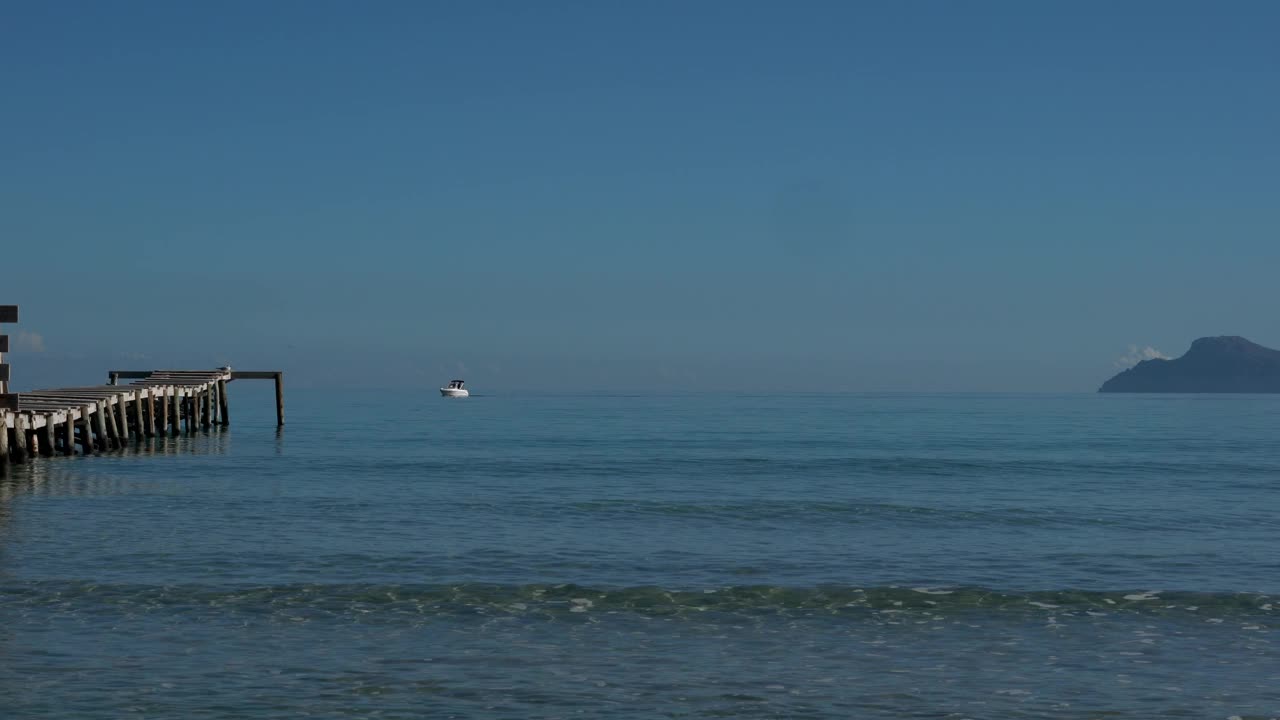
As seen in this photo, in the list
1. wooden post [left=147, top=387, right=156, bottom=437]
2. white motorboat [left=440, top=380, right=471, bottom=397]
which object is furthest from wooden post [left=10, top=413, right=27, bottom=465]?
white motorboat [left=440, top=380, right=471, bottom=397]

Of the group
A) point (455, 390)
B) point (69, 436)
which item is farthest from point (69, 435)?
point (455, 390)

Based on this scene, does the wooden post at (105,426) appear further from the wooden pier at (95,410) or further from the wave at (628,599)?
the wave at (628,599)

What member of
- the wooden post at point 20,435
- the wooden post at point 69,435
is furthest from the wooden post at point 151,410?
the wooden post at point 20,435

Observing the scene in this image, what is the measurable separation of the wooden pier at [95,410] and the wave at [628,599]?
63.7ft

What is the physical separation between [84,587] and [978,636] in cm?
1101

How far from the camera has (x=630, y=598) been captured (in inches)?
628

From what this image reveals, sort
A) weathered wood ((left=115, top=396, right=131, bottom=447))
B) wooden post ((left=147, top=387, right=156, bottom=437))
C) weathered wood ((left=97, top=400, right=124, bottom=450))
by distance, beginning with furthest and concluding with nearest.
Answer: wooden post ((left=147, top=387, right=156, bottom=437)) < weathered wood ((left=115, top=396, right=131, bottom=447)) < weathered wood ((left=97, top=400, right=124, bottom=450))

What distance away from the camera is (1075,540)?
2231 cm

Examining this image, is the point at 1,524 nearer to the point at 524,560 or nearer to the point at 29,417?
the point at 524,560

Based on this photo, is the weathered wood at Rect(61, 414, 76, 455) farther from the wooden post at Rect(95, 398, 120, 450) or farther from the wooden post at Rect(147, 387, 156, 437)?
the wooden post at Rect(147, 387, 156, 437)

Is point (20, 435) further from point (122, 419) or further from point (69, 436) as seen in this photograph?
point (122, 419)

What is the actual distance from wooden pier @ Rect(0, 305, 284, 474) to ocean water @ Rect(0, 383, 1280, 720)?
208 centimetres

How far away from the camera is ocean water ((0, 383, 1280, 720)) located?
11398 millimetres

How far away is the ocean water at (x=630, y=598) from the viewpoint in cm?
1140
